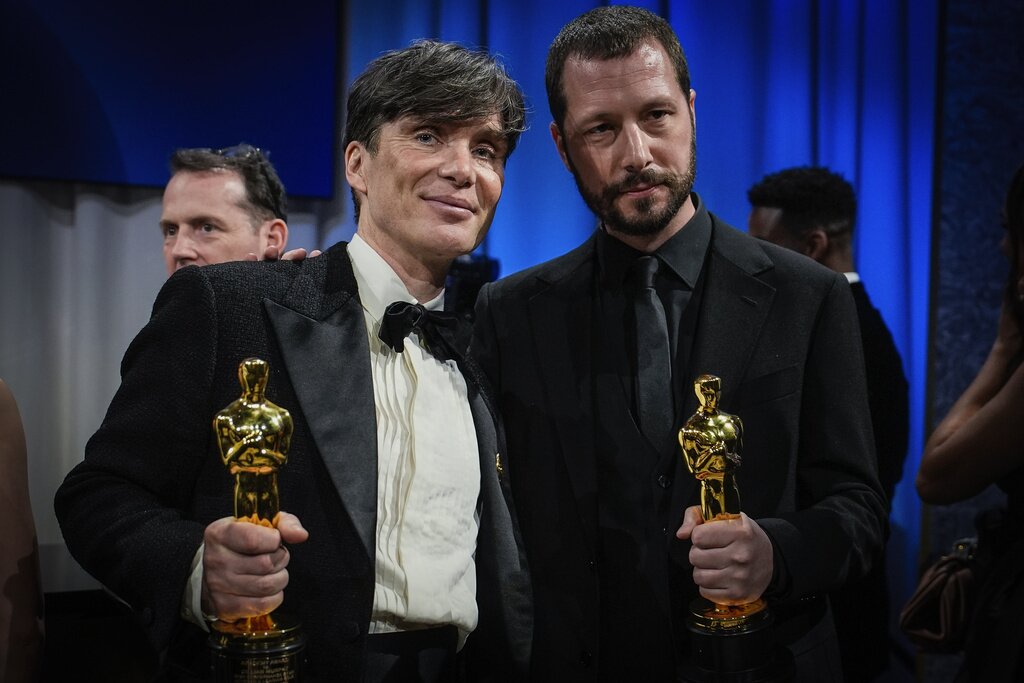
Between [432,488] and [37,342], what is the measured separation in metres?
2.17

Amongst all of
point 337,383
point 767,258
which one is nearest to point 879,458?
point 767,258

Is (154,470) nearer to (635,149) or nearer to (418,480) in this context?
(418,480)

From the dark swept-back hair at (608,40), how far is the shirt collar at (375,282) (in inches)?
22.3

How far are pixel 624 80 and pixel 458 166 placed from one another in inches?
17.5

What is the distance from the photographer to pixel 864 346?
3.28 meters

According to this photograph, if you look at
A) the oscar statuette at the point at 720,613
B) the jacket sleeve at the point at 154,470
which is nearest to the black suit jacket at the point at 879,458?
the oscar statuette at the point at 720,613

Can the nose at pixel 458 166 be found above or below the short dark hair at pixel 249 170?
below

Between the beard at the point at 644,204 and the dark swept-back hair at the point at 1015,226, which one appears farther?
the dark swept-back hair at the point at 1015,226

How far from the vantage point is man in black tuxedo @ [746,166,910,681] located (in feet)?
10.8

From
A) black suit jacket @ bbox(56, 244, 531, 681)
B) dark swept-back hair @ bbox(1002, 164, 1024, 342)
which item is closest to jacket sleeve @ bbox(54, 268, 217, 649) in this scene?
black suit jacket @ bbox(56, 244, 531, 681)

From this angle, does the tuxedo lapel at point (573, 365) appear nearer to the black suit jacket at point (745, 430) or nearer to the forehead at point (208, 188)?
the black suit jacket at point (745, 430)

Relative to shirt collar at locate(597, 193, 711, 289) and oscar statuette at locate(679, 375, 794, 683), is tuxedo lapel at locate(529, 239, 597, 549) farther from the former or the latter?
oscar statuette at locate(679, 375, 794, 683)

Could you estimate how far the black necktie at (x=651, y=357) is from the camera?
6.14 feet

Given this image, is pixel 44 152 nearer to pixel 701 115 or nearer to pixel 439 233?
pixel 439 233
